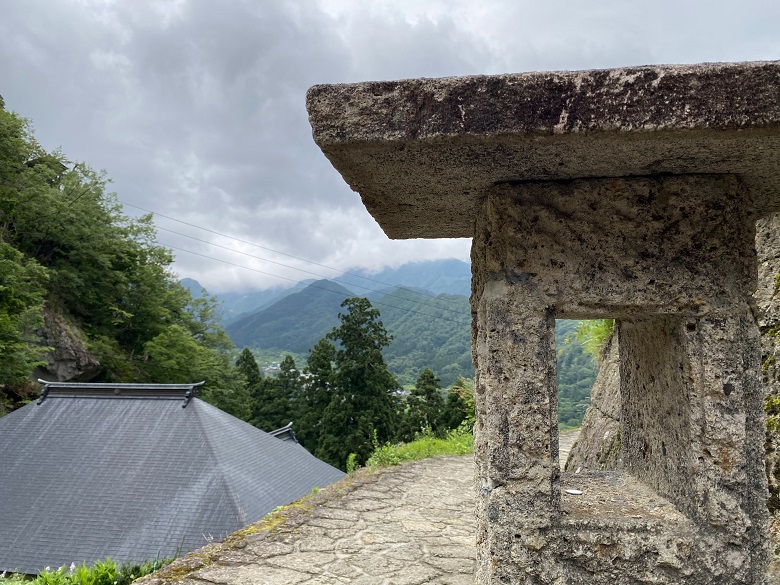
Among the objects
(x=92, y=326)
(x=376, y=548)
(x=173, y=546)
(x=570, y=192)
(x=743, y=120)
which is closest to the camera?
(x=743, y=120)

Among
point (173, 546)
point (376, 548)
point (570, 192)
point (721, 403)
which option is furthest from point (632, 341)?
point (173, 546)

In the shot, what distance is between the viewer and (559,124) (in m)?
1.61

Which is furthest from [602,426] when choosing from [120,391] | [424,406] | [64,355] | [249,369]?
[249,369]

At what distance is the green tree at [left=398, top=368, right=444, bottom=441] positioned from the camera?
24891 mm

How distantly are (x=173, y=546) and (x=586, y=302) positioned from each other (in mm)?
A: 12184

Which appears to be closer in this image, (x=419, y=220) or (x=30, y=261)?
(x=419, y=220)

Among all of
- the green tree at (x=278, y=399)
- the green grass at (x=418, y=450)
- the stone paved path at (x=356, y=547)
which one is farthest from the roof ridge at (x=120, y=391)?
the green tree at (x=278, y=399)

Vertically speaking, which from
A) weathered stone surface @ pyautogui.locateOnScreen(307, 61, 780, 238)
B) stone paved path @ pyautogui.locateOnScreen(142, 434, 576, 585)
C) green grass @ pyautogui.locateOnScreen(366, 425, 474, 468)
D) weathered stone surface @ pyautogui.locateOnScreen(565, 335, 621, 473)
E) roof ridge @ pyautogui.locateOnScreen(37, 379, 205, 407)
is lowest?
stone paved path @ pyautogui.locateOnScreen(142, 434, 576, 585)

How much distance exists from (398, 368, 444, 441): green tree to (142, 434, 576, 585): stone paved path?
19.0 meters

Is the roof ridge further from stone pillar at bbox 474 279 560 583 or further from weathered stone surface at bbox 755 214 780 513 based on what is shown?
stone pillar at bbox 474 279 560 583

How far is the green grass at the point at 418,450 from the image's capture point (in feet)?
26.2

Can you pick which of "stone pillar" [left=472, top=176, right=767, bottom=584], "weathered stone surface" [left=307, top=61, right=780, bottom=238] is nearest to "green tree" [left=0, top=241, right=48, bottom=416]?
"weathered stone surface" [left=307, top=61, right=780, bottom=238]

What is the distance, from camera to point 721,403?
1.87 metres

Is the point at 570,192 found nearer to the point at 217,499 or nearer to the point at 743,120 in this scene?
the point at 743,120
